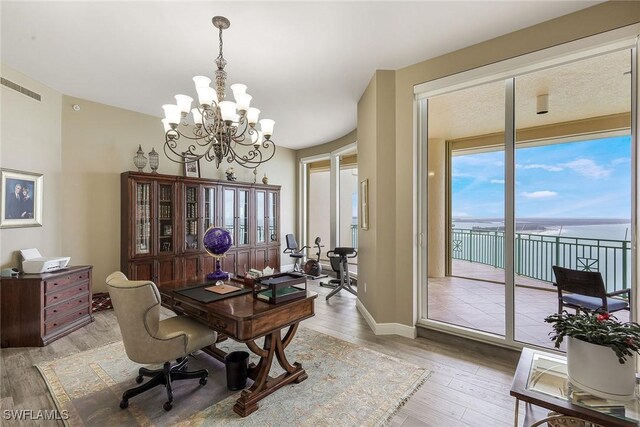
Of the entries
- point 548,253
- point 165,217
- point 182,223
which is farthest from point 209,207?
point 548,253

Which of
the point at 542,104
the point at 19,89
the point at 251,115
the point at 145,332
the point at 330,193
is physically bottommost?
the point at 145,332

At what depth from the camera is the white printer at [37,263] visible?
3131 millimetres

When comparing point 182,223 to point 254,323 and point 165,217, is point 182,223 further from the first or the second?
point 254,323

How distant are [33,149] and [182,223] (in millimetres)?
1962

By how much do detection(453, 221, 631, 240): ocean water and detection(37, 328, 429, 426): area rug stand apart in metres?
1.83

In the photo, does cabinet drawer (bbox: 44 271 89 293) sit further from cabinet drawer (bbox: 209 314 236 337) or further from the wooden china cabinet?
cabinet drawer (bbox: 209 314 236 337)

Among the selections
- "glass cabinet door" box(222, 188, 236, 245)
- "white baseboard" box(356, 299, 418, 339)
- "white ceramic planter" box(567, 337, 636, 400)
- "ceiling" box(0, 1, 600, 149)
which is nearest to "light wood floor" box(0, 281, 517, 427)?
"white baseboard" box(356, 299, 418, 339)

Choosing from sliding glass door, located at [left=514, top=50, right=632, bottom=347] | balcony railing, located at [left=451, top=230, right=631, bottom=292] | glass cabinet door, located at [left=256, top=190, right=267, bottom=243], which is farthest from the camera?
glass cabinet door, located at [left=256, top=190, right=267, bottom=243]

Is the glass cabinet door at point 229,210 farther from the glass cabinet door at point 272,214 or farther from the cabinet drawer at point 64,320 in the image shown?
the cabinet drawer at point 64,320

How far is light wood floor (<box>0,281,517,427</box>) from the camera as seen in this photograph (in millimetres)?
1980

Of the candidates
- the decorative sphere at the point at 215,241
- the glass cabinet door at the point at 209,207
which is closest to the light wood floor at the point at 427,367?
the decorative sphere at the point at 215,241

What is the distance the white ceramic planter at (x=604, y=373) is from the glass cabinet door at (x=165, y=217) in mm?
4821

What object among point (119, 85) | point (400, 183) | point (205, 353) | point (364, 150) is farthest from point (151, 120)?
point (400, 183)

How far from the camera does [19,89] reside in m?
3.30
